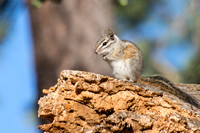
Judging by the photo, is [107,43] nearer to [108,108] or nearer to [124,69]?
[124,69]

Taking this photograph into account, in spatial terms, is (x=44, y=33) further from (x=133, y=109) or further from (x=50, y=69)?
(x=133, y=109)

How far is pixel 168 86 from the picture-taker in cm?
318

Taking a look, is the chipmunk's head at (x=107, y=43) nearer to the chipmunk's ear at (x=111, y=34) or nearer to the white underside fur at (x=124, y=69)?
the chipmunk's ear at (x=111, y=34)

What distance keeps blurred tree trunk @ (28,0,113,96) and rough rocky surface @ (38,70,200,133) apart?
2100mm

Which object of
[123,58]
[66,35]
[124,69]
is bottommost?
[124,69]

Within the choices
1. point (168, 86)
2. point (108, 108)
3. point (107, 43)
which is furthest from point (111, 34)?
point (108, 108)

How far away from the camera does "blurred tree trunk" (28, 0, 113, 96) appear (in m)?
4.80

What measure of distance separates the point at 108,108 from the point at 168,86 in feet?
2.80

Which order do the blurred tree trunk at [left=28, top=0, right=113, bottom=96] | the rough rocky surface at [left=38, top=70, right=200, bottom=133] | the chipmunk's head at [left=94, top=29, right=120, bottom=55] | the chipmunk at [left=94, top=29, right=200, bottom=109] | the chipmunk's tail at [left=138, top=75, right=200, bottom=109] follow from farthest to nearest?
1. the blurred tree trunk at [left=28, top=0, right=113, bottom=96]
2. the chipmunk's head at [left=94, top=29, right=120, bottom=55]
3. the chipmunk at [left=94, top=29, right=200, bottom=109]
4. the chipmunk's tail at [left=138, top=75, right=200, bottom=109]
5. the rough rocky surface at [left=38, top=70, right=200, bottom=133]

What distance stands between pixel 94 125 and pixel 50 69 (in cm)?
243

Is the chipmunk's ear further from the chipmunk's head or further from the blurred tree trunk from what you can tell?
the blurred tree trunk

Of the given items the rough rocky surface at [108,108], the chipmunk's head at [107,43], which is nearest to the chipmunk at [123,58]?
the chipmunk's head at [107,43]

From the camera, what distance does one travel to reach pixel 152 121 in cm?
254

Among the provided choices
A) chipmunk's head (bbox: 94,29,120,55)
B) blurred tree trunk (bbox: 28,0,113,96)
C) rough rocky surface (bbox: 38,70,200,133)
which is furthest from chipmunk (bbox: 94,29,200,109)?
blurred tree trunk (bbox: 28,0,113,96)
